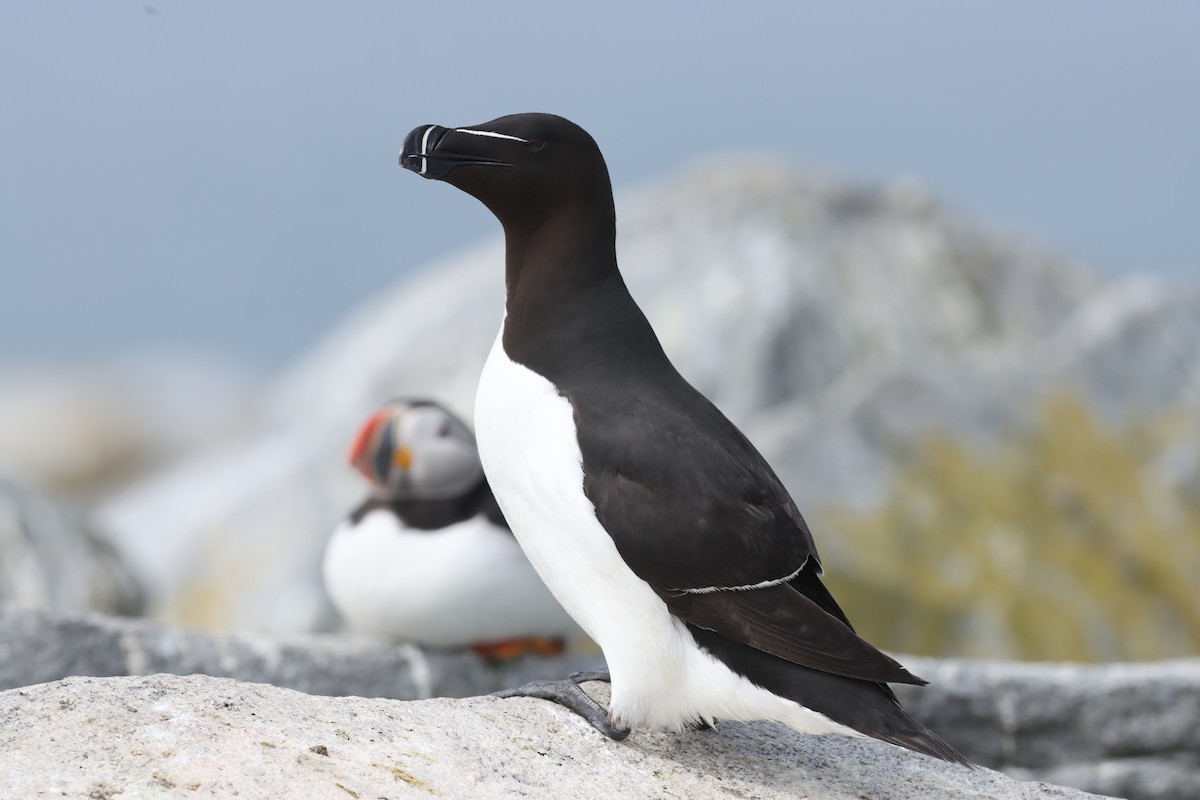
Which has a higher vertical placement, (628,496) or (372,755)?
(628,496)

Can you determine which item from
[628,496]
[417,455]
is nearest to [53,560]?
[417,455]

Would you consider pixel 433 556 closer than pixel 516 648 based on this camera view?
Yes

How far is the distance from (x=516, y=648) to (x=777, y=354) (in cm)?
437

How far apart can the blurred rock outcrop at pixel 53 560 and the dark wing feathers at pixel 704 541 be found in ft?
16.8

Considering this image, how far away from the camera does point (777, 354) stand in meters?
9.35

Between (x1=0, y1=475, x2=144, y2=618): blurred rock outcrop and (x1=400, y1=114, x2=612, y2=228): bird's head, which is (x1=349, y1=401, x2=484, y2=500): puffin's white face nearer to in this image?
(x1=400, y1=114, x2=612, y2=228): bird's head

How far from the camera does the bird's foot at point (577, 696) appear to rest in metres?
3.54

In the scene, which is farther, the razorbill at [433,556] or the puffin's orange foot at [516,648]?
the puffin's orange foot at [516,648]

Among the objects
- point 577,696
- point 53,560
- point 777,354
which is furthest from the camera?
point 777,354

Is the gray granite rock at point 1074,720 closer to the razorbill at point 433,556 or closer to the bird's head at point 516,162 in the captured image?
the razorbill at point 433,556

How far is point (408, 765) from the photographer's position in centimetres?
310

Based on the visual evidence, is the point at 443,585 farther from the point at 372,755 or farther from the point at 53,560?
the point at 53,560

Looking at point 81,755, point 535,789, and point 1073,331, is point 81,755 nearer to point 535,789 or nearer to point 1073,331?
point 535,789

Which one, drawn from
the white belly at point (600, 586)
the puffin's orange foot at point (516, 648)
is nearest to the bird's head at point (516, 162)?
the white belly at point (600, 586)
